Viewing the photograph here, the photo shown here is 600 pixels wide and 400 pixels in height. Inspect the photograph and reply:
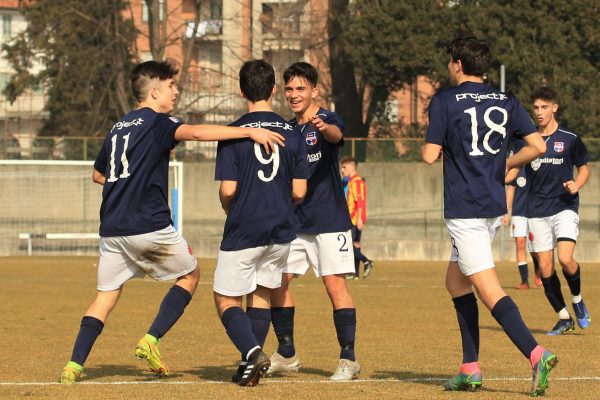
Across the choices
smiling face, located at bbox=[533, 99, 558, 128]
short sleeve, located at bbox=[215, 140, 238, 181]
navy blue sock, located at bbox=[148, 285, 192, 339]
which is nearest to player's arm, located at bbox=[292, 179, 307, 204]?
short sleeve, located at bbox=[215, 140, 238, 181]

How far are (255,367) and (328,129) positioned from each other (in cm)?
168

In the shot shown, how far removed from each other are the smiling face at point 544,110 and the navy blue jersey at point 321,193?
144 inches

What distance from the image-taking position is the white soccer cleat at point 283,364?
9.30 metres

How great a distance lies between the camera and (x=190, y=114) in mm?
42719

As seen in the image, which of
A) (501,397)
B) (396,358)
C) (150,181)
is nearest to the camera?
(501,397)

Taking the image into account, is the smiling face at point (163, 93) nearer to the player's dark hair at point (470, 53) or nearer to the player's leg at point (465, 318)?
the player's dark hair at point (470, 53)

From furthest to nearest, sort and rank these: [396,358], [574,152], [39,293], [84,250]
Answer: [84,250] → [39,293] → [574,152] → [396,358]

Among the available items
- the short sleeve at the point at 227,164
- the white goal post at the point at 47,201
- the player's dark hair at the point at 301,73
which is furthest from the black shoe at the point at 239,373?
the white goal post at the point at 47,201

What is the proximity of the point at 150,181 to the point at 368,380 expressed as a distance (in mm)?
1983

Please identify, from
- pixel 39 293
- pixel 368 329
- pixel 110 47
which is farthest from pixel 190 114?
pixel 368 329

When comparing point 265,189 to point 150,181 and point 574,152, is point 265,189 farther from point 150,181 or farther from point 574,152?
Answer: point 574,152

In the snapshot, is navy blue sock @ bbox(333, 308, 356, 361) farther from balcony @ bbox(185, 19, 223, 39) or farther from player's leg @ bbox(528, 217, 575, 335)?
balcony @ bbox(185, 19, 223, 39)

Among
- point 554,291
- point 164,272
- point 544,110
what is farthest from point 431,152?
point 554,291

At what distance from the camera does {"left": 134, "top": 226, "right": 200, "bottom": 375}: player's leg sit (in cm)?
858
